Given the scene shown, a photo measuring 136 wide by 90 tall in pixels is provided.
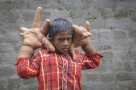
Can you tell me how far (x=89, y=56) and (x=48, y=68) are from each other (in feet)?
1.38

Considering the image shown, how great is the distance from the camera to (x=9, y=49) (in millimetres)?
3121

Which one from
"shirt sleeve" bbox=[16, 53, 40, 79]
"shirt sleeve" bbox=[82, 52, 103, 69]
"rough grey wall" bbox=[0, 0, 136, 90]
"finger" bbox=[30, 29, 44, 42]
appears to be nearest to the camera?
"shirt sleeve" bbox=[16, 53, 40, 79]

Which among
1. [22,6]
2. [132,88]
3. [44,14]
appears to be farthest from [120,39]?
[22,6]

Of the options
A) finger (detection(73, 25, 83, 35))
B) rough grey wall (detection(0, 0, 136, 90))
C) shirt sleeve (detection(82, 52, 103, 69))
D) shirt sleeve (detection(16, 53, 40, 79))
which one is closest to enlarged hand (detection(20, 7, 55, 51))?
shirt sleeve (detection(16, 53, 40, 79))

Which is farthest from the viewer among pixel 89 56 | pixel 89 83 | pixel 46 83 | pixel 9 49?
pixel 89 83

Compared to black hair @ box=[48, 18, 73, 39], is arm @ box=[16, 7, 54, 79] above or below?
below

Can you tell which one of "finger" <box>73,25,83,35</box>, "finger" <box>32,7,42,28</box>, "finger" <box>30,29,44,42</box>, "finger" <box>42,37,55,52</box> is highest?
"finger" <box>32,7,42,28</box>

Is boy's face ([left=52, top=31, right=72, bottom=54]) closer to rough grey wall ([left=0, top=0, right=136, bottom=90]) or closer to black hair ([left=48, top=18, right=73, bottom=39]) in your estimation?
black hair ([left=48, top=18, right=73, bottom=39])

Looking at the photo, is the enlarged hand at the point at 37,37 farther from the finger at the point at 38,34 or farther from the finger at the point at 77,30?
the finger at the point at 77,30

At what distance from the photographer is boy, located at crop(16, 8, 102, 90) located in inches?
75.0

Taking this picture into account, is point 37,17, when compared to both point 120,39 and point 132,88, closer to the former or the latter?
point 120,39

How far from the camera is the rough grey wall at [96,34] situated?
3111mm

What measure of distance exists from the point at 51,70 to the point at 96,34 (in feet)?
5.20

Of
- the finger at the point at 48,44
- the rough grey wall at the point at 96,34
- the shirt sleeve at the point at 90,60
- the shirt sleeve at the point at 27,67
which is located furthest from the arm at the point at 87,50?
the rough grey wall at the point at 96,34
